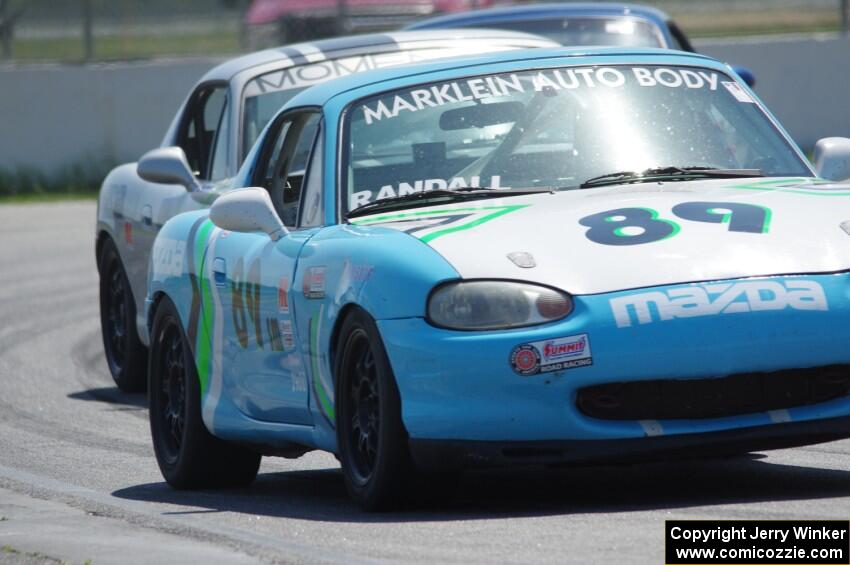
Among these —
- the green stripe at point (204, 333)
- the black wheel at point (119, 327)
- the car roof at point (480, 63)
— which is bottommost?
the black wheel at point (119, 327)

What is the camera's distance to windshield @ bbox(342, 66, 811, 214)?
6801mm

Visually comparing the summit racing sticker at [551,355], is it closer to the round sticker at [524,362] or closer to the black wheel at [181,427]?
the round sticker at [524,362]

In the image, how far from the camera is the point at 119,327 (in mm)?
11227

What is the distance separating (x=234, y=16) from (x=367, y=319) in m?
17.9

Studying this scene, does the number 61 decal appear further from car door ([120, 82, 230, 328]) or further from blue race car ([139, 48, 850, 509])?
car door ([120, 82, 230, 328])

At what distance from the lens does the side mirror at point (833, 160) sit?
7016 mm

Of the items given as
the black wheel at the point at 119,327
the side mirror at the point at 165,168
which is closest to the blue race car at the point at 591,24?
the black wheel at the point at 119,327

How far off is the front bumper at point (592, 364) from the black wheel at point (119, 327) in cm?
525

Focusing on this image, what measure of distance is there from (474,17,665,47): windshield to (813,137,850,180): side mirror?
677 cm

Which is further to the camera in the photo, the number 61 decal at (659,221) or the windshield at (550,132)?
the windshield at (550,132)

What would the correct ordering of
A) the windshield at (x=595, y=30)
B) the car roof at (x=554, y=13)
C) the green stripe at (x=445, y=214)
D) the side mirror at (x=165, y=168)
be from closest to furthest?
the green stripe at (x=445, y=214), the side mirror at (x=165, y=168), the windshield at (x=595, y=30), the car roof at (x=554, y=13)

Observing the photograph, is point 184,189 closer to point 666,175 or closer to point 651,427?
point 666,175

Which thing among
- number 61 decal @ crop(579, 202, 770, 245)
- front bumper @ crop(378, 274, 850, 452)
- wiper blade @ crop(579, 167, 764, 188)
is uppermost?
wiper blade @ crop(579, 167, 764, 188)

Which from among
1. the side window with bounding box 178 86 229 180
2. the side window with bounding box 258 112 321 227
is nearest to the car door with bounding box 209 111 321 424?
the side window with bounding box 258 112 321 227
